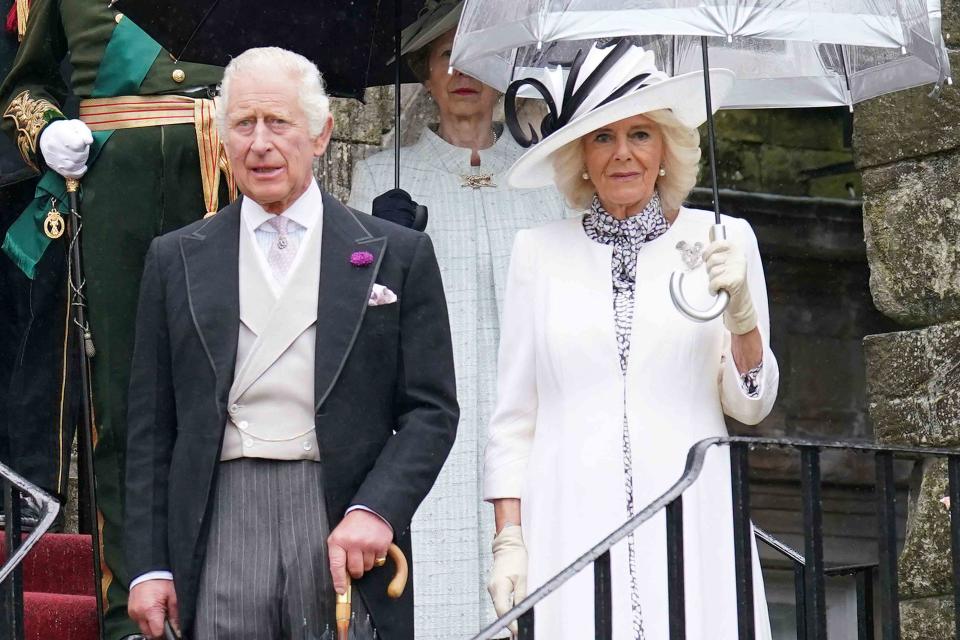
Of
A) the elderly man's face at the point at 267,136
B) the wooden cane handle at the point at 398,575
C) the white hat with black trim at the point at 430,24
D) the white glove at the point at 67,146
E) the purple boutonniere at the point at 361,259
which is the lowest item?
the wooden cane handle at the point at 398,575

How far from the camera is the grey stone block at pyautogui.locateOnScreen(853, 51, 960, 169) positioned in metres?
6.63

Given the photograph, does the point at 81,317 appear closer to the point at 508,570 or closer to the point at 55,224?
the point at 55,224

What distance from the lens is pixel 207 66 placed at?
20.3 ft

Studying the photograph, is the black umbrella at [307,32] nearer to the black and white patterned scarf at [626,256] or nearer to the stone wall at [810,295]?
the black and white patterned scarf at [626,256]

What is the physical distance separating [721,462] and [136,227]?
2202mm

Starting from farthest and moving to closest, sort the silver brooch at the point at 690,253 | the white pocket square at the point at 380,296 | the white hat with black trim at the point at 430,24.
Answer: the white hat with black trim at the point at 430,24 → the silver brooch at the point at 690,253 → the white pocket square at the point at 380,296

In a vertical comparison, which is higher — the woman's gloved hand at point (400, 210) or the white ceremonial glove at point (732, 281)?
the woman's gloved hand at point (400, 210)

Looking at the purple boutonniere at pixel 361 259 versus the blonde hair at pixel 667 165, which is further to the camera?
the blonde hair at pixel 667 165

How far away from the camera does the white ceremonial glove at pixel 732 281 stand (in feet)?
14.4

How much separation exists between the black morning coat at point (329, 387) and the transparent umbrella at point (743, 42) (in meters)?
0.61

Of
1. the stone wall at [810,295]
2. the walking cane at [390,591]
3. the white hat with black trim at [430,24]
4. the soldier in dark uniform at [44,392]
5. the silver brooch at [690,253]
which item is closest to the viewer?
the walking cane at [390,591]

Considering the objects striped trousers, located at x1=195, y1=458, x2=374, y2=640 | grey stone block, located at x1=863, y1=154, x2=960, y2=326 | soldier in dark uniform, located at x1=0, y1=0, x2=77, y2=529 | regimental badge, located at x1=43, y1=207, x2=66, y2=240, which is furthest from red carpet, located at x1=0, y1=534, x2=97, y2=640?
grey stone block, located at x1=863, y1=154, x2=960, y2=326

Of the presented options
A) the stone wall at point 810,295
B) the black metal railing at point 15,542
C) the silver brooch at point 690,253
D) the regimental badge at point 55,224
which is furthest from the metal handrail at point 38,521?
the stone wall at point 810,295

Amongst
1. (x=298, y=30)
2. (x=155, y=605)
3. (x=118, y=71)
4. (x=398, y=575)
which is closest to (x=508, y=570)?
(x=398, y=575)
